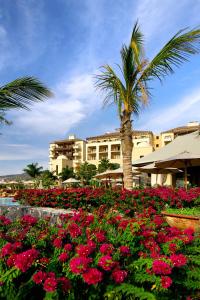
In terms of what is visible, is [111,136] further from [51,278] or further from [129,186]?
[51,278]

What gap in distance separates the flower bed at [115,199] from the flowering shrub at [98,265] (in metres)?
4.03

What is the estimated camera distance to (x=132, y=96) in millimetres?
10000

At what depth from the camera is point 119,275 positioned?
238 centimetres

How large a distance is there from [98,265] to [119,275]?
0.54 feet

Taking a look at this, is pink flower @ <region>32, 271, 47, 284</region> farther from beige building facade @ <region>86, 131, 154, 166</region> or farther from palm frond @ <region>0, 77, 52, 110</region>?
beige building facade @ <region>86, 131, 154, 166</region>

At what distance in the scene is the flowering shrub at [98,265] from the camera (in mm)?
2250

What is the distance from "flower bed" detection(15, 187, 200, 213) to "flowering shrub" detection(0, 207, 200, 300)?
4025 mm

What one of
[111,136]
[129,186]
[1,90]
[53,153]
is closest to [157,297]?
[1,90]

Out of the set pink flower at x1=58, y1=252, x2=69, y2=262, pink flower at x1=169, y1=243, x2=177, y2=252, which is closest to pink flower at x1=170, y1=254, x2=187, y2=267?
pink flower at x1=169, y1=243, x2=177, y2=252

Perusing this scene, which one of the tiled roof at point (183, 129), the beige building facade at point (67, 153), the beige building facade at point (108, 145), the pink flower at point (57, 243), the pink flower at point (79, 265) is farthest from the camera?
the beige building facade at point (67, 153)

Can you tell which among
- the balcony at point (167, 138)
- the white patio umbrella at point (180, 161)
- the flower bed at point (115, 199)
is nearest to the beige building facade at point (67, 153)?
the balcony at point (167, 138)

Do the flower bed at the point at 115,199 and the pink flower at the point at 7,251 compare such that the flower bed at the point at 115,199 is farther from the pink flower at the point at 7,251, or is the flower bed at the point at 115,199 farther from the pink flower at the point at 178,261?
the pink flower at the point at 7,251

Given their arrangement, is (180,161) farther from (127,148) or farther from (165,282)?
(165,282)

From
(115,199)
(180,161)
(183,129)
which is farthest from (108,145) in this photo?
(115,199)
